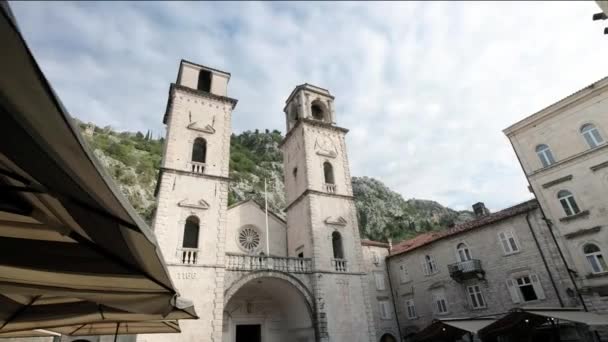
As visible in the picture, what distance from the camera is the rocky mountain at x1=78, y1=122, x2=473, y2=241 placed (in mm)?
40656

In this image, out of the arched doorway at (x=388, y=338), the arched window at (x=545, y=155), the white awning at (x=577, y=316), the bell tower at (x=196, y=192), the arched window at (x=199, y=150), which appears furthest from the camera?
the arched doorway at (x=388, y=338)

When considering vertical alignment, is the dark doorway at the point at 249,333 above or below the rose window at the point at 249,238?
below

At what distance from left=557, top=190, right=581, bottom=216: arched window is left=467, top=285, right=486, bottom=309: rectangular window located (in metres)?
6.87

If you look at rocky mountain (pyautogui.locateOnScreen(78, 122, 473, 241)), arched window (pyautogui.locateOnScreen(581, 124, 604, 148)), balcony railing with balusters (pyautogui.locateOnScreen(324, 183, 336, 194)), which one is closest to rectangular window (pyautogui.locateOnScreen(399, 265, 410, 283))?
balcony railing with balusters (pyautogui.locateOnScreen(324, 183, 336, 194))

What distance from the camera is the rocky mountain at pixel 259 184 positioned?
4066 cm

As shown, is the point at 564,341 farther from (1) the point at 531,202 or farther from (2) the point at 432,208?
(2) the point at 432,208

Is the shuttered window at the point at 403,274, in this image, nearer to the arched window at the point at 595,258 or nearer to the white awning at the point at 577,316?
the white awning at the point at 577,316

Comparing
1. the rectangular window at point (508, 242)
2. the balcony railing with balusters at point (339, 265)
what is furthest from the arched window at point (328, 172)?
the rectangular window at point (508, 242)

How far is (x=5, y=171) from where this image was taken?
5.93 ft

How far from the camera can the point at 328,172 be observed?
20.8m

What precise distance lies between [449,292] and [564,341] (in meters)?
6.33

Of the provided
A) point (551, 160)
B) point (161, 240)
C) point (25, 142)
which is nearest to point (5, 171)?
point (25, 142)

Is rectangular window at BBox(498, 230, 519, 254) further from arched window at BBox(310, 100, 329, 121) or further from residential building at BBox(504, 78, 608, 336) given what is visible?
arched window at BBox(310, 100, 329, 121)

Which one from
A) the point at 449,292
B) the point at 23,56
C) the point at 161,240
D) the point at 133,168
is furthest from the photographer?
the point at 133,168
